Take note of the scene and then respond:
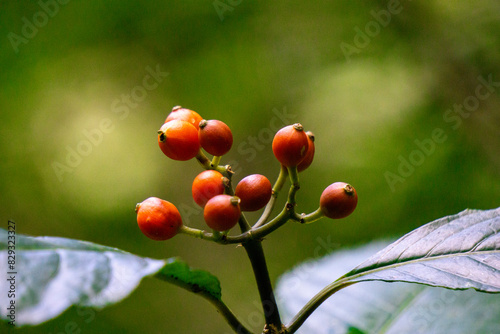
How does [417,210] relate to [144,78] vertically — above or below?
below

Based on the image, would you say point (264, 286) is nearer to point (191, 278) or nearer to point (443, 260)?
point (191, 278)

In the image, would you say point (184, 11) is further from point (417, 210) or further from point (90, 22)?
point (417, 210)

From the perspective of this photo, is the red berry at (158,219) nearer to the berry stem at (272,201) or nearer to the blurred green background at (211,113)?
the berry stem at (272,201)

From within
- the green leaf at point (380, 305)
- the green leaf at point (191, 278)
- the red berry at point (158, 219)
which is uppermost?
the red berry at point (158, 219)

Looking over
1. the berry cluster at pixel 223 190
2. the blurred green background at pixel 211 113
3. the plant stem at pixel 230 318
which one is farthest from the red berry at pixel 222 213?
the blurred green background at pixel 211 113

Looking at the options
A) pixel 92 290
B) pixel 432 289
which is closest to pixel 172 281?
pixel 92 290

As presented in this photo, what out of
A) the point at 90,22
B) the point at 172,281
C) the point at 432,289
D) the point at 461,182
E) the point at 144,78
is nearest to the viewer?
the point at 172,281

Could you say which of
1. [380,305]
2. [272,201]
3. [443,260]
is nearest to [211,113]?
[380,305]
